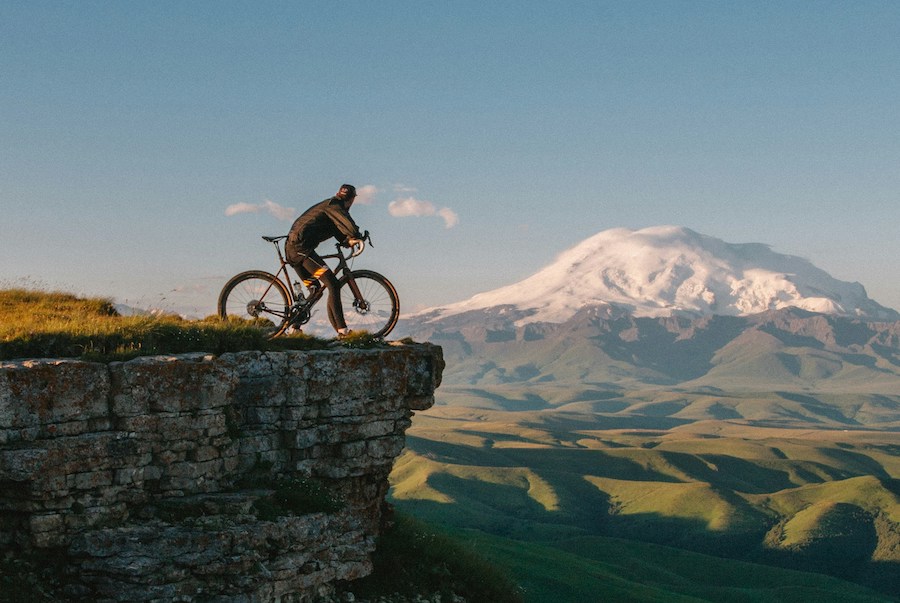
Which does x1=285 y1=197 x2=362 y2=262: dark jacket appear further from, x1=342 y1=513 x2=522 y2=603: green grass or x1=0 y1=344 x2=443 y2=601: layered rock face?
x1=342 y1=513 x2=522 y2=603: green grass

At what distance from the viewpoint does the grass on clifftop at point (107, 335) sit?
56.3 feet

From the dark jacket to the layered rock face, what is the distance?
3500 millimetres

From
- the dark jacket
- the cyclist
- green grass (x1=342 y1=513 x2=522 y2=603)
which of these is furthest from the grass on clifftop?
green grass (x1=342 y1=513 x2=522 y2=603)

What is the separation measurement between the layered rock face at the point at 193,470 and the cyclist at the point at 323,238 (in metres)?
2.68

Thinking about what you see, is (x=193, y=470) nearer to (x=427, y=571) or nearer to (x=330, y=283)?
(x=330, y=283)

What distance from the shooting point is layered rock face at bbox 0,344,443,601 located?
15391mm

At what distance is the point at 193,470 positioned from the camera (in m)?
17.2

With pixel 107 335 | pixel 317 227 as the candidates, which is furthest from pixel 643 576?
pixel 107 335

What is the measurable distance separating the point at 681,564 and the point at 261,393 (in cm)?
14479

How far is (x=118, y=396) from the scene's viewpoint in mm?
16234

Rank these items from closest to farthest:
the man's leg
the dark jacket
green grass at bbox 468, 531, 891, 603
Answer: the dark jacket
the man's leg
green grass at bbox 468, 531, 891, 603

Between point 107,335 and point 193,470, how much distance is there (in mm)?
3197

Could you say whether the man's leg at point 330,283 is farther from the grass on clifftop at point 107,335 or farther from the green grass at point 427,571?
the green grass at point 427,571

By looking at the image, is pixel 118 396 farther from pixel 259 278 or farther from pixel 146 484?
pixel 259 278
